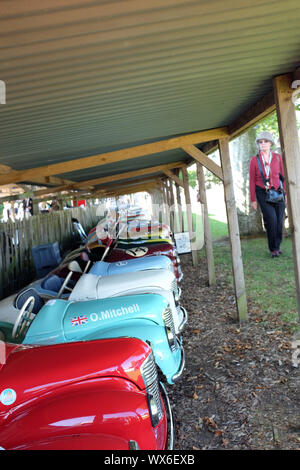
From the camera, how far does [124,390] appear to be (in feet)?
8.57

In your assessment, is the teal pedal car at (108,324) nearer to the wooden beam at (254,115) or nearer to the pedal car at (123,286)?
the pedal car at (123,286)

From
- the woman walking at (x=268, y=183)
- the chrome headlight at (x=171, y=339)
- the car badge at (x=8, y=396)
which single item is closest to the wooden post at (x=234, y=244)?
the chrome headlight at (x=171, y=339)

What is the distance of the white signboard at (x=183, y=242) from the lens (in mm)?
10984

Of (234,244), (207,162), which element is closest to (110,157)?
(207,162)

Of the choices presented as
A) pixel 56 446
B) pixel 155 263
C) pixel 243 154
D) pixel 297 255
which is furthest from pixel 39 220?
pixel 56 446

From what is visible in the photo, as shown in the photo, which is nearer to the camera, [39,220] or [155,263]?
[155,263]

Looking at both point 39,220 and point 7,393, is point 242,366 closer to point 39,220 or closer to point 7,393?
point 7,393

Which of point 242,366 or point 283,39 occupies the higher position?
point 283,39

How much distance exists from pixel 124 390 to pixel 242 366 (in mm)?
2433

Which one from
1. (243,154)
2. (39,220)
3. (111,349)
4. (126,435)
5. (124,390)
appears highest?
(243,154)

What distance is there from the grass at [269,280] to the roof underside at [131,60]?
3.14 metres

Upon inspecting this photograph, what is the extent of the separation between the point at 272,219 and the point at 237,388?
5.86 m

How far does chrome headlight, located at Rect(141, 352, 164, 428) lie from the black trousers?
6.89 metres

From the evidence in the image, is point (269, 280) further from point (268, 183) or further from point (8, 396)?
point (8, 396)
